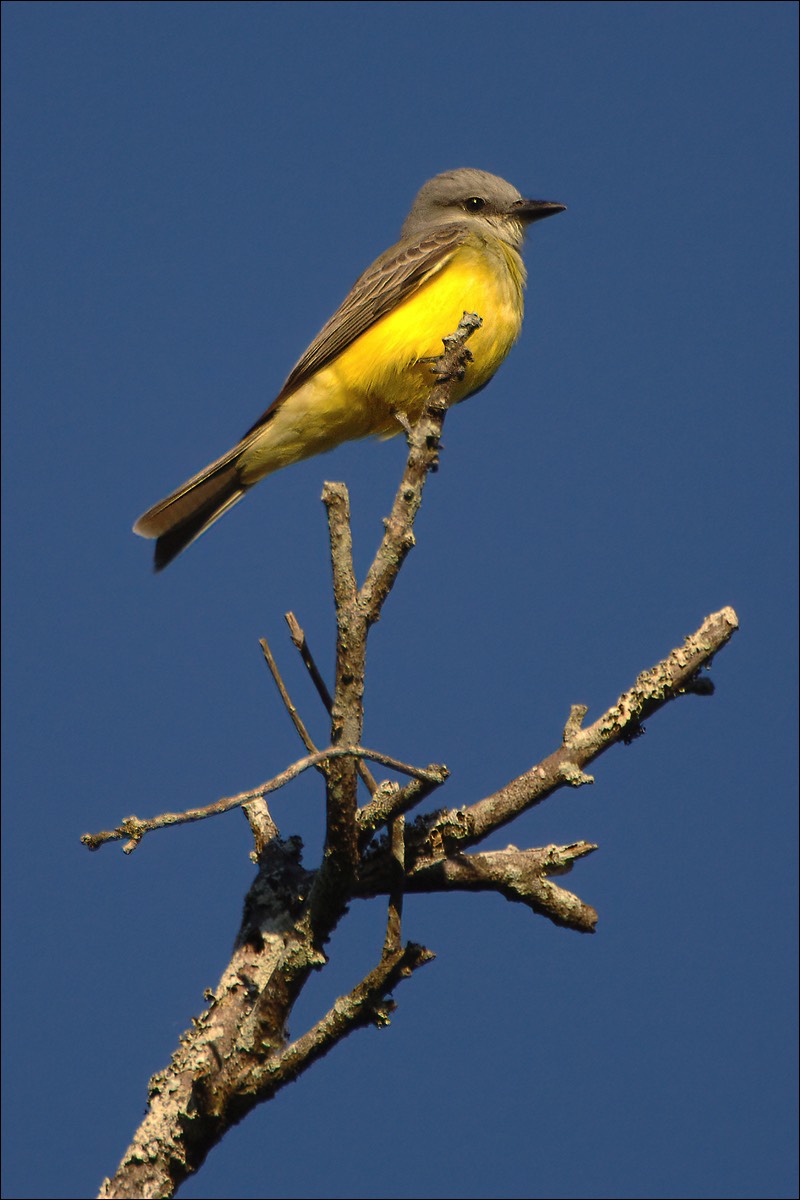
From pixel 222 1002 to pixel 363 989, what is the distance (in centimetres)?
63

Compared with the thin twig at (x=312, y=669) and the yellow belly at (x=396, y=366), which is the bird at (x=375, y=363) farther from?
the thin twig at (x=312, y=669)

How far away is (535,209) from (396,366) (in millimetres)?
2080

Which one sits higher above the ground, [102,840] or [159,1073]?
[102,840]

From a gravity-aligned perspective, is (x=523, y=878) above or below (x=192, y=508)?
below

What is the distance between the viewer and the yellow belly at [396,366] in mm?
6766

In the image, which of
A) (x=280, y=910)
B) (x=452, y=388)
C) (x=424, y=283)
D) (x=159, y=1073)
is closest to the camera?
(x=159, y=1073)

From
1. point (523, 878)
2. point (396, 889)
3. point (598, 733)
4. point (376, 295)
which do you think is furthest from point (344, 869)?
point (376, 295)

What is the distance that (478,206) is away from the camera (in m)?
8.32

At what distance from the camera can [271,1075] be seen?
12.1ft

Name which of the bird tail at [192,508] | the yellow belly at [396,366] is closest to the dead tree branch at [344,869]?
the yellow belly at [396,366]

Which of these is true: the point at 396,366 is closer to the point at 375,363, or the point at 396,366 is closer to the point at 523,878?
the point at 375,363

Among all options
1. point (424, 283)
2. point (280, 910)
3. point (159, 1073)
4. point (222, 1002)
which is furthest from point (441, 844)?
point (424, 283)

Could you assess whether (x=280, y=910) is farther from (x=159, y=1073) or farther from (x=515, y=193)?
(x=515, y=193)

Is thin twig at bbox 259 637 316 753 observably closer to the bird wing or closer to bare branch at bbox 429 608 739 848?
bare branch at bbox 429 608 739 848
